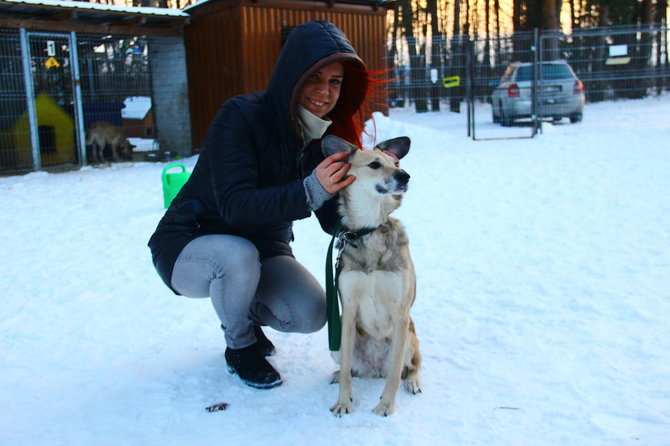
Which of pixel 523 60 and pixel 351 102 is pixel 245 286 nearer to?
pixel 351 102

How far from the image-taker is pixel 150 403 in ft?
7.95

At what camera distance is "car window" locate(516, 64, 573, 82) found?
10867 millimetres

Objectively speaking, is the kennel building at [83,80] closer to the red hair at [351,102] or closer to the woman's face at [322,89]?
the red hair at [351,102]

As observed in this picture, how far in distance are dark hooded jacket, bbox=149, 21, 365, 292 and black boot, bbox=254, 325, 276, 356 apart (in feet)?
1.42

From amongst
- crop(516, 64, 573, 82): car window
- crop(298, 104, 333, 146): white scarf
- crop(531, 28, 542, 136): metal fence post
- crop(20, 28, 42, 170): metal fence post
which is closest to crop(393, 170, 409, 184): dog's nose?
crop(298, 104, 333, 146): white scarf

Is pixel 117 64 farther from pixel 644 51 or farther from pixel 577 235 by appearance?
pixel 644 51

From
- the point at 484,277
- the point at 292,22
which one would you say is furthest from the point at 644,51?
the point at 484,277

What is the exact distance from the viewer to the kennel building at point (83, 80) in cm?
910

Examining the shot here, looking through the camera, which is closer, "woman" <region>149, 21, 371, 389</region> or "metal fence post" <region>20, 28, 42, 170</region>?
"woman" <region>149, 21, 371, 389</region>

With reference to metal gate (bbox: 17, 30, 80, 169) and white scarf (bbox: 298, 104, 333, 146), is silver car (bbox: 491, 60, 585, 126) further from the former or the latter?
white scarf (bbox: 298, 104, 333, 146)

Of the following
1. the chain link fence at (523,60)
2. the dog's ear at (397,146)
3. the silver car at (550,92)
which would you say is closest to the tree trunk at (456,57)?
the chain link fence at (523,60)

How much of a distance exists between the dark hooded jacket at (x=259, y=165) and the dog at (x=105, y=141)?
8.44m

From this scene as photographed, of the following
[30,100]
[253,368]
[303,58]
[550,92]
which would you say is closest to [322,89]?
[303,58]

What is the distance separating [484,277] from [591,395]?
5.57ft
